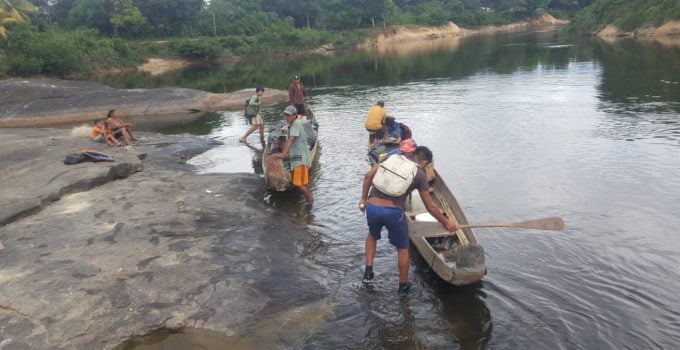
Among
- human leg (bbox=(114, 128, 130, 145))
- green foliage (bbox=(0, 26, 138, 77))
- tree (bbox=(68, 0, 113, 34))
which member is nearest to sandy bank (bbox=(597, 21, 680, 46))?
human leg (bbox=(114, 128, 130, 145))

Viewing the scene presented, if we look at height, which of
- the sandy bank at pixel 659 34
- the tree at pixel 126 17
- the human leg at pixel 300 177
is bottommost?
the human leg at pixel 300 177

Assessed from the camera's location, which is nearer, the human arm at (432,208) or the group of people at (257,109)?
the human arm at (432,208)

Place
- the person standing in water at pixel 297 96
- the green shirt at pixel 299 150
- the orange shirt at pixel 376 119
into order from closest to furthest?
the green shirt at pixel 299 150
the orange shirt at pixel 376 119
the person standing in water at pixel 297 96

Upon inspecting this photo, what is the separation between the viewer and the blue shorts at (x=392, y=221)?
628cm

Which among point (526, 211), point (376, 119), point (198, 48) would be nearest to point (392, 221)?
point (526, 211)

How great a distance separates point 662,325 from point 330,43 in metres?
67.7

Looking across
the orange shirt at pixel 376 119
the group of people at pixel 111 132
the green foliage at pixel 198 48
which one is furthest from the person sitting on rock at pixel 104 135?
the green foliage at pixel 198 48

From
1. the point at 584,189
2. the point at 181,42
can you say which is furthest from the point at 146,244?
the point at 181,42

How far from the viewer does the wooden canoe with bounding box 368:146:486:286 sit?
253 inches

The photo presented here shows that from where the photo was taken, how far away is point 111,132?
51.3ft

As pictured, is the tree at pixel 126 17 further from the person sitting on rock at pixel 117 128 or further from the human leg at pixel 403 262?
the human leg at pixel 403 262

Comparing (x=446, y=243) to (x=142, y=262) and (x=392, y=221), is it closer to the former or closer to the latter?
(x=392, y=221)

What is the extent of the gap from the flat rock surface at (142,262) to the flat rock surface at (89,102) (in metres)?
14.5

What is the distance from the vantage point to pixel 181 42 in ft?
189
